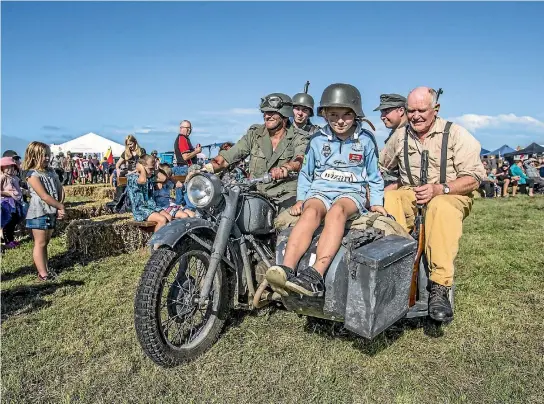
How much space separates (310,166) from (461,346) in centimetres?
183

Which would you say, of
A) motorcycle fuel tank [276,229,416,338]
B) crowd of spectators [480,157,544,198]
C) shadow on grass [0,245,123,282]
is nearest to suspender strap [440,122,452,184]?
motorcycle fuel tank [276,229,416,338]

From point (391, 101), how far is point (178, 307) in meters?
3.90

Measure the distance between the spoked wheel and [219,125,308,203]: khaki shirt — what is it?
1137mm

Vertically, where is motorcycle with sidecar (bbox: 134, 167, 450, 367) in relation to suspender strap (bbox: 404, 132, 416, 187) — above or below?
below

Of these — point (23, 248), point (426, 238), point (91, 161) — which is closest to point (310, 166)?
point (426, 238)

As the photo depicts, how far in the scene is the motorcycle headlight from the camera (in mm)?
3465

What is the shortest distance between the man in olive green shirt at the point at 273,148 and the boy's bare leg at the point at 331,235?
3.27 ft

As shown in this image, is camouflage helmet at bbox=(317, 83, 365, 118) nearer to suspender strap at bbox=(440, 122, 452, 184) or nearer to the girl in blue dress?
suspender strap at bbox=(440, 122, 452, 184)

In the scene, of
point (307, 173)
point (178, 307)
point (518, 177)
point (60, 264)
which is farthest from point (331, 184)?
point (518, 177)

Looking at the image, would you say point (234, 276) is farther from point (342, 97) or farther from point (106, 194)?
point (106, 194)

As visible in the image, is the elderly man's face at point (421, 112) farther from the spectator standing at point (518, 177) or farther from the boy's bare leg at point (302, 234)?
the spectator standing at point (518, 177)

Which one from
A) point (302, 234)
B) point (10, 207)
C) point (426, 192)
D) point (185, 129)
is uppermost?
point (185, 129)

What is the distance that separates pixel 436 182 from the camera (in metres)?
4.16

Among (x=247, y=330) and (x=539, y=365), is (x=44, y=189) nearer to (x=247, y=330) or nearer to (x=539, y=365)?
(x=247, y=330)
